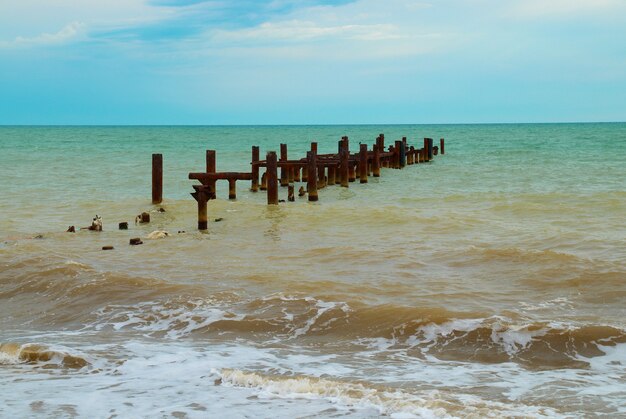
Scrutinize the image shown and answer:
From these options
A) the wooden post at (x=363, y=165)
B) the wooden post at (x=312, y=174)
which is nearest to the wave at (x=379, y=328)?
the wooden post at (x=312, y=174)

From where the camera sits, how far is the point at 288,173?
27734 millimetres

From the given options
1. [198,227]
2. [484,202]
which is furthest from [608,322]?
[484,202]

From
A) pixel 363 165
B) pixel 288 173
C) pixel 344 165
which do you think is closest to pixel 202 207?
pixel 344 165

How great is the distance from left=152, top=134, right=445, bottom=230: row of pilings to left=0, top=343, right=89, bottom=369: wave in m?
7.93

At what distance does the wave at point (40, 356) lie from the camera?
7.54 m

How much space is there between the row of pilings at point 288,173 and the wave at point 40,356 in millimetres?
7933

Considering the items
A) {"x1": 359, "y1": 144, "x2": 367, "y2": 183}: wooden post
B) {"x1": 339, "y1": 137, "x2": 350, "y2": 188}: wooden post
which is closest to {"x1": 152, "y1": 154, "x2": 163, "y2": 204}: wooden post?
{"x1": 339, "y1": 137, "x2": 350, "y2": 188}: wooden post

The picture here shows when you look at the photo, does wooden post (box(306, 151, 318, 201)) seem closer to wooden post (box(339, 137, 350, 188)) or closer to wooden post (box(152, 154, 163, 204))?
wooden post (box(339, 137, 350, 188))

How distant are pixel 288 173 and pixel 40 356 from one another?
20304mm

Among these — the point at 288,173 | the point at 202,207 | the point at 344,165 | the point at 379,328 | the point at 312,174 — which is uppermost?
the point at 344,165

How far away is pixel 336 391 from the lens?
21.5 feet

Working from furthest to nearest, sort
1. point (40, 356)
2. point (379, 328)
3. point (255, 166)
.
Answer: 1. point (255, 166)
2. point (379, 328)
3. point (40, 356)

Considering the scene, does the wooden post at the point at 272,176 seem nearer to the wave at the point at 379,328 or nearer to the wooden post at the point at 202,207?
the wooden post at the point at 202,207

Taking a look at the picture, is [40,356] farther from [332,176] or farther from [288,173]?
[332,176]
